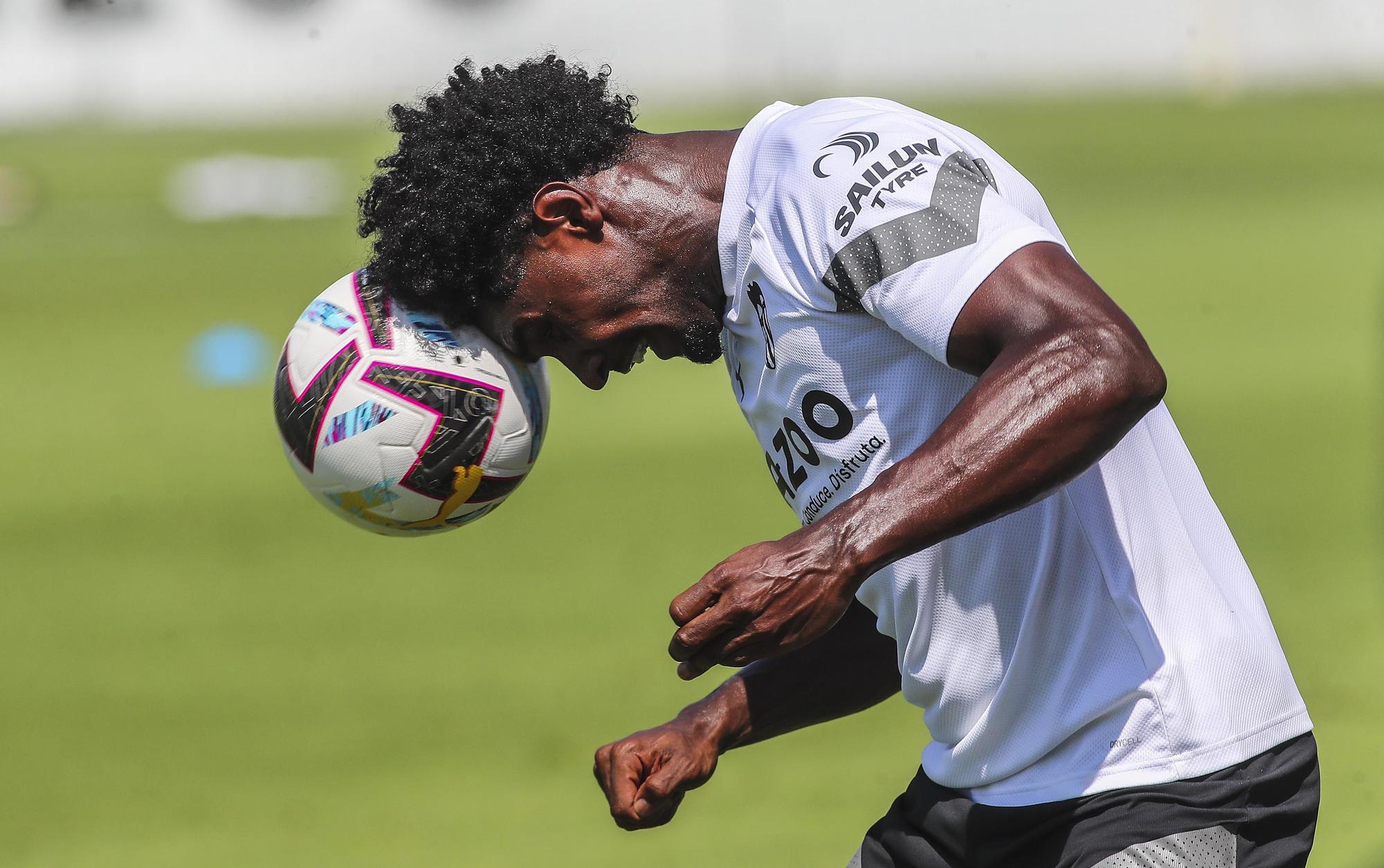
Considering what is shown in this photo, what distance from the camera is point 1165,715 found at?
2.50m

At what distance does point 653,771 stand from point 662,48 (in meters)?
23.1

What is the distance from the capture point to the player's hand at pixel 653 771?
3.07 meters

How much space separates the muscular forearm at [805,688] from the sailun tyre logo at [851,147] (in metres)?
1.13

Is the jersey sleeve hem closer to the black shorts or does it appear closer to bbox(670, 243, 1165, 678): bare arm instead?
bbox(670, 243, 1165, 678): bare arm

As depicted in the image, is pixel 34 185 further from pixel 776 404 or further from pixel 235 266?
pixel 776 404

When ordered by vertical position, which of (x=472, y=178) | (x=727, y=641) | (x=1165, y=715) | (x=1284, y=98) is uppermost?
(x=472, y=178)

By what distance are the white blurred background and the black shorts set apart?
21.4m

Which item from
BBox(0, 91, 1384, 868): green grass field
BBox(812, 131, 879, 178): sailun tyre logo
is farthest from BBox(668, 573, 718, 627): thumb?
BBox(0, 91, 1384, 868): green grass field

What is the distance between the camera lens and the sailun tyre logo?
2434mm

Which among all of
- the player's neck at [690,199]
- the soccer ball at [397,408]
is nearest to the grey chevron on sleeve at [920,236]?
the player's neck at [690,199]

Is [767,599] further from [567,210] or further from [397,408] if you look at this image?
[397,408]

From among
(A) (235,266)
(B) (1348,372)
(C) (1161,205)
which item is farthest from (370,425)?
(C) (1161,205)

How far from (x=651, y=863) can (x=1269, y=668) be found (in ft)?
8.62

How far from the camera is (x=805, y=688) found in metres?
3.23
